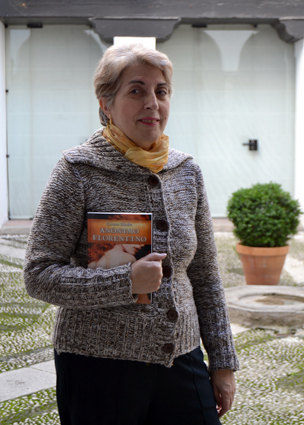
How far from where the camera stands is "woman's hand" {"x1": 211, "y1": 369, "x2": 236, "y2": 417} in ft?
6.91

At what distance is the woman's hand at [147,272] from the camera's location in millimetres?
1766

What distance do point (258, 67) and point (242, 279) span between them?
20.8 feet

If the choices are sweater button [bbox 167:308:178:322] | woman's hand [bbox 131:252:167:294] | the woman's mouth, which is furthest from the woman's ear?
sweater button [bbox 167:308:178:322]

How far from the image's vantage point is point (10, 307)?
606 centimetres

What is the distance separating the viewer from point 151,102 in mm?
1970

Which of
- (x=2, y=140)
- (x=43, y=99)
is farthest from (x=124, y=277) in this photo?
(x=43, y=99)

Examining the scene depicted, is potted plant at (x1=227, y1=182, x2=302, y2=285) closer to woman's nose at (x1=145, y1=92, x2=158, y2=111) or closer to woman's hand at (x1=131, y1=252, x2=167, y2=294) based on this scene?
woman's nose at (x1=145, y1=92, x2=158, y2=111)

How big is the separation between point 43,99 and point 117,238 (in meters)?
10.8

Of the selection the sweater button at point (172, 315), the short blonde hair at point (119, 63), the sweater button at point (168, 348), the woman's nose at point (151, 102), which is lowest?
the sweater button at point (168, 348)

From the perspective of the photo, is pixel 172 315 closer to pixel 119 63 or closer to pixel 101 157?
pixel 101 157

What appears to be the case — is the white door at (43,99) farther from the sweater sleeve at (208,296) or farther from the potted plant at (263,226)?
the sweater sleeve at (208,296)

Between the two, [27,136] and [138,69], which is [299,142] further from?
[138,69]

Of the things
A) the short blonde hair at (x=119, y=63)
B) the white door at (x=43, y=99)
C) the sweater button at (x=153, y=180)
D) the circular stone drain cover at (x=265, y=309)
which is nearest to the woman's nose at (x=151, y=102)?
the short blonde hair at (x=119, y=63)

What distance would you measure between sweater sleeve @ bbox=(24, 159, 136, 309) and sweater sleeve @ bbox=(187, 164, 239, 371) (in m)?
0.46
